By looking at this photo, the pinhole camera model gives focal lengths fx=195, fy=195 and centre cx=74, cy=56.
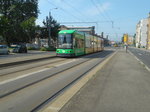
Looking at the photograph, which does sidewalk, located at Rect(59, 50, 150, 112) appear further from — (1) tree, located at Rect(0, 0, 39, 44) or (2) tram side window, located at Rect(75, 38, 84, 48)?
(1) tree, located at Rect(0, 0, 39, 44)

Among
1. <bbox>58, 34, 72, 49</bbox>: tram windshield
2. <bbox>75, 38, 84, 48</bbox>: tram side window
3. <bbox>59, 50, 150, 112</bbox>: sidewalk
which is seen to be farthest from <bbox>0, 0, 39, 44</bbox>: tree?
<bbox>59, 50, 150, 112</bbox>: sidewalk

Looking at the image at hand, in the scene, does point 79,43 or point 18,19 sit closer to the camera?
point 79,43

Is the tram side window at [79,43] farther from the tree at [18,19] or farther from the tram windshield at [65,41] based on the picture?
the tree at [18,19]

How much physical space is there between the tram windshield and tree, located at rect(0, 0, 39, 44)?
1124 inches

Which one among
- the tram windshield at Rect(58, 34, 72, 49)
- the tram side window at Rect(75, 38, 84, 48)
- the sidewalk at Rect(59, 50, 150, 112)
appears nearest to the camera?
the sidewalk at Rect(59, 50, 150, 112)

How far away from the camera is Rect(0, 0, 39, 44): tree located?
48625 mm

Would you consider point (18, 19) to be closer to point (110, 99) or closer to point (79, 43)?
point (79, 43)

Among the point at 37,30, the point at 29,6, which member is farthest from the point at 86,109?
the point at 29,6

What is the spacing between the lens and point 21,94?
6.15m

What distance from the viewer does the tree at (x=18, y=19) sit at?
48.6 m

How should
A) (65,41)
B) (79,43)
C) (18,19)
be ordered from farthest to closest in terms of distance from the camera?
(18,19) → (79,43) → (65,41)

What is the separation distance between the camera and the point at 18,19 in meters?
52.5

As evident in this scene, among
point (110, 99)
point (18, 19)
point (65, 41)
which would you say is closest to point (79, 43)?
point (65, 41)

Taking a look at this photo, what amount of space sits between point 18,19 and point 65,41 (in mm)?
34783
